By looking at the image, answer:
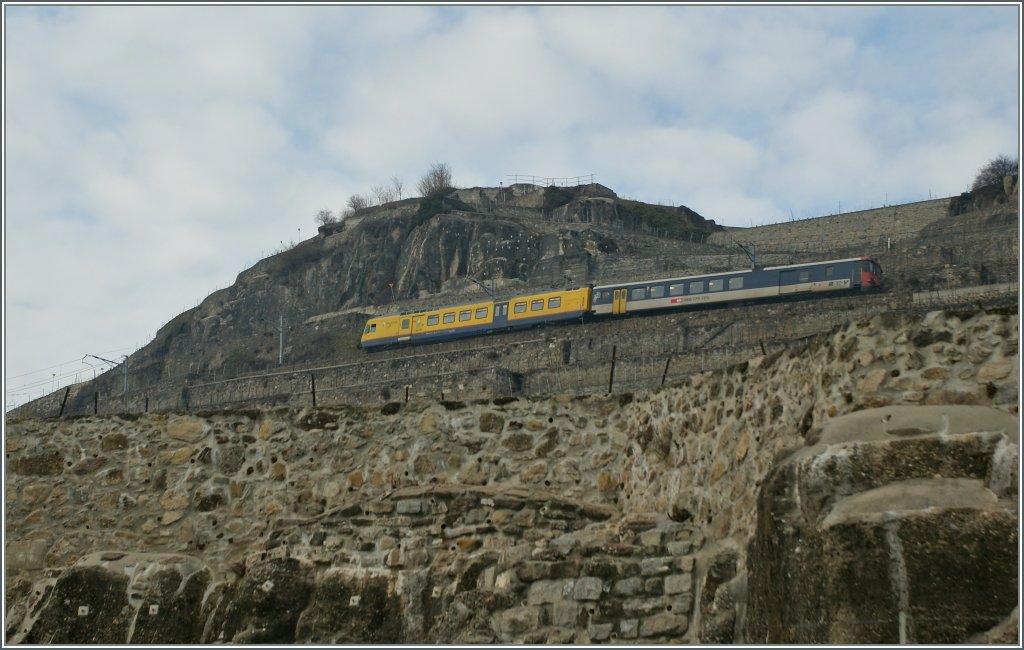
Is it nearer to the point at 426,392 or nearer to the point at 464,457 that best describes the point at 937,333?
the point at 464,457

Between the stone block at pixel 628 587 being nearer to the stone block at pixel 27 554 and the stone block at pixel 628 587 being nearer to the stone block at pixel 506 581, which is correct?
the stone block at pixel 506 581

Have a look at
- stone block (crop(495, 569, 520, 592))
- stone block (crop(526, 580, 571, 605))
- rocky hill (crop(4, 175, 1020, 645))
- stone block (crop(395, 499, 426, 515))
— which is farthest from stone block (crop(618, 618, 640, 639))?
stone block (crop(395, 499, 426, 515))

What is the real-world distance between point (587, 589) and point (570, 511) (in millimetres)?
930

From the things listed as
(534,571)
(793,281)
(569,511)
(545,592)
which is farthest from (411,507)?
(793,281)

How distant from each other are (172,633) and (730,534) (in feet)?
10.9

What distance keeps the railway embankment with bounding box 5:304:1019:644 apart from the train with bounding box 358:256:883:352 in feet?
140

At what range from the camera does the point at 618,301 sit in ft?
173

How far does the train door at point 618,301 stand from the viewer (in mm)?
52344

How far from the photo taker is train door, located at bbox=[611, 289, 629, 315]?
172ft

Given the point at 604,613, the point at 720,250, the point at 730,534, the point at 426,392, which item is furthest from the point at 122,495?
the point at 720,250

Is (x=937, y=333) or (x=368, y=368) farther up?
(x=368, y=368)

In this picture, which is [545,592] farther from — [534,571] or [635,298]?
[635,298]

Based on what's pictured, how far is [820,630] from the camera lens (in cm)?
541

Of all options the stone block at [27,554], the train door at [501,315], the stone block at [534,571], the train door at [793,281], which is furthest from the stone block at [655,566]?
the train door at [501,315]
